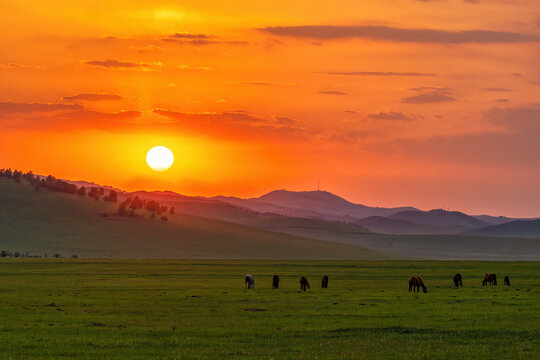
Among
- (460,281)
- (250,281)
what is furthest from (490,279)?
(250,281)

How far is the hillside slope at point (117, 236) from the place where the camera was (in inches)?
5472

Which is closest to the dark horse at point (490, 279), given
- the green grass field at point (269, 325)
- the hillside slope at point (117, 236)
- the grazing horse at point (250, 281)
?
the green grass field at point (269, 325)

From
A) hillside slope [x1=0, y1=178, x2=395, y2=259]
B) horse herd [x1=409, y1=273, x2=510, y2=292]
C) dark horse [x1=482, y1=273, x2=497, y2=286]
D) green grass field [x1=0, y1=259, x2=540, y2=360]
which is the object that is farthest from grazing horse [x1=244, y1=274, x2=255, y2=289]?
hillside slope [x1=0, y1=178, x2=395, y2=259]

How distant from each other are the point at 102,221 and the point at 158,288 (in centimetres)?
10991

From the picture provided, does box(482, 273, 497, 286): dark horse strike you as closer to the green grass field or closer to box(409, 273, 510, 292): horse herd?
box(409, 273, 510, 292): horse herd

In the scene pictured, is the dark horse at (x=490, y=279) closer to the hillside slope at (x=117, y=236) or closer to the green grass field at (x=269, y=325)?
the green grass field at (x=269, y=325)

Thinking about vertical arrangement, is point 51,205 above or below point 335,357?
above

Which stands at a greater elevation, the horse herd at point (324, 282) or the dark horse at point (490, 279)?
the dark horse at point (490, 279)

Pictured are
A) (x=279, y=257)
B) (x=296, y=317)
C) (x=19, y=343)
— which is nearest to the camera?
(x=19, y=343)

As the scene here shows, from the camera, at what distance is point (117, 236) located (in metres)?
151

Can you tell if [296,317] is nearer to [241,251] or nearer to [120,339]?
[120,339]

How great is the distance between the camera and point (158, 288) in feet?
173

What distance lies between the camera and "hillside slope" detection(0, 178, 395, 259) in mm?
139000

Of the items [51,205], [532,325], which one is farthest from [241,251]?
[532,325]
